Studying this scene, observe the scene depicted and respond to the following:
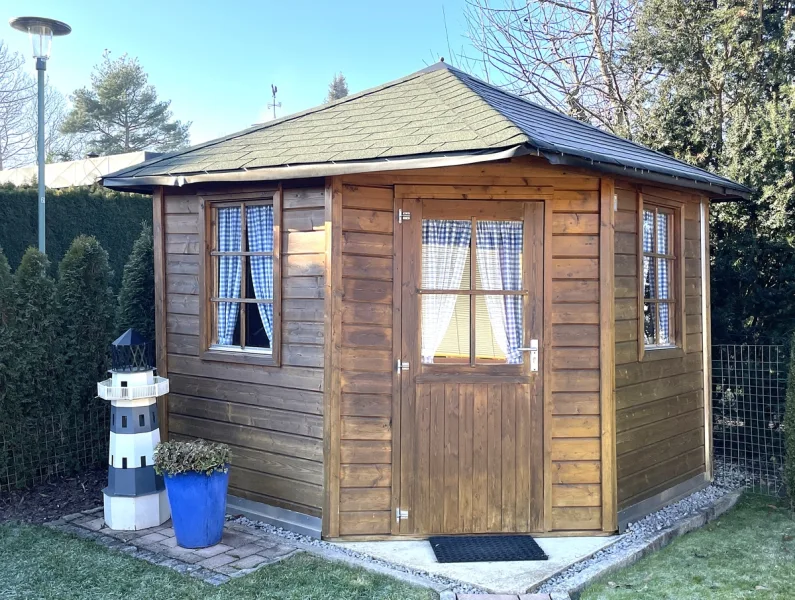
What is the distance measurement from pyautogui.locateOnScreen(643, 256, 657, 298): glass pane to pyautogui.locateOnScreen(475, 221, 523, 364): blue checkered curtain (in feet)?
4.26

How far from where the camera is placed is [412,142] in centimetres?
480

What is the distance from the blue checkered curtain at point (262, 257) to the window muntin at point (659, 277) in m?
2.81

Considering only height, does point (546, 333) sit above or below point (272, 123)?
below

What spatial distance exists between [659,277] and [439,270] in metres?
2.04

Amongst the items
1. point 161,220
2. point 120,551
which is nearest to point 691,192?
point 161,220

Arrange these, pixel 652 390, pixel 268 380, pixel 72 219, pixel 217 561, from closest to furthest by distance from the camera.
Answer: pixel 217 561 < pixel 268 380 < pixel 652 390 < pixel 72 219

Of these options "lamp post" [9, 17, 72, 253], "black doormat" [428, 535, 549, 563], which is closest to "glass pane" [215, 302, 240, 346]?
"black doormat" [428, 535, 549, 563]

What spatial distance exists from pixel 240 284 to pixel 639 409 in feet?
10.3

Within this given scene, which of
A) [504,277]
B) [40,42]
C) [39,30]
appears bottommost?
[504,277]

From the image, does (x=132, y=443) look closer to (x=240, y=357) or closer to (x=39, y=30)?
(x=240, y=357)

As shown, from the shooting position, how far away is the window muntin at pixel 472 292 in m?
5.09

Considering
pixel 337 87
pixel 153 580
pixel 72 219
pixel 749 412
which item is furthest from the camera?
pixel 337 87

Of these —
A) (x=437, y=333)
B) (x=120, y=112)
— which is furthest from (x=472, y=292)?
(x=120, y=112)

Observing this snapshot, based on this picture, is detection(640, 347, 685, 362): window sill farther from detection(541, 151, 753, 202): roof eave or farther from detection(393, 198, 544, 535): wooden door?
detection(541, 151, 753, 202): roof eave
